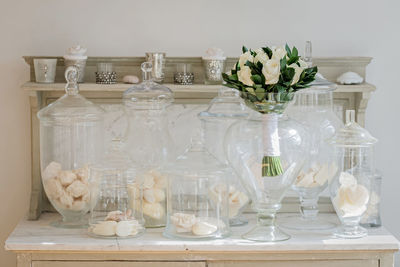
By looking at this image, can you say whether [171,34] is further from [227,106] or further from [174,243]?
[174,243]

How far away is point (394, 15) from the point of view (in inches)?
121

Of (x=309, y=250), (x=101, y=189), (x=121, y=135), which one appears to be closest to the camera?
(x=309, y=250)

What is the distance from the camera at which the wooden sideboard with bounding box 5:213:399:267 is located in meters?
2.52

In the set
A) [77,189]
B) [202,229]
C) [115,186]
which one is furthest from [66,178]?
[202,229]

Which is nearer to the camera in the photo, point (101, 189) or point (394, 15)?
point (101, 189)

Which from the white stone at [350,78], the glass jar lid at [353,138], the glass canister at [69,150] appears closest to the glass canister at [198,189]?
the glass canister at [69,150]

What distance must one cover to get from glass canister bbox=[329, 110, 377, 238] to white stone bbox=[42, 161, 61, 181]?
3.52ft

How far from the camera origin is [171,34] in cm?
304

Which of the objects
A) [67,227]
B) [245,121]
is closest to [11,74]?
[67,227]

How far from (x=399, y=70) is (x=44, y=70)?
59.6 inches

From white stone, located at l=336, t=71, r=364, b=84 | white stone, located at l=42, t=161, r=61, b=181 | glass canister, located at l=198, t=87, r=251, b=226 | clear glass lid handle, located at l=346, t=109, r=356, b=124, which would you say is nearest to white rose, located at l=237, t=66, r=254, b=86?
glass canister, located at l=198, t=87, r=251, b=226

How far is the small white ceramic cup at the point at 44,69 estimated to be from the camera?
2873mm

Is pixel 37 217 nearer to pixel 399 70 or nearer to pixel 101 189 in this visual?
pixel 101 189

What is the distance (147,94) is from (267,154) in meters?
0.56
